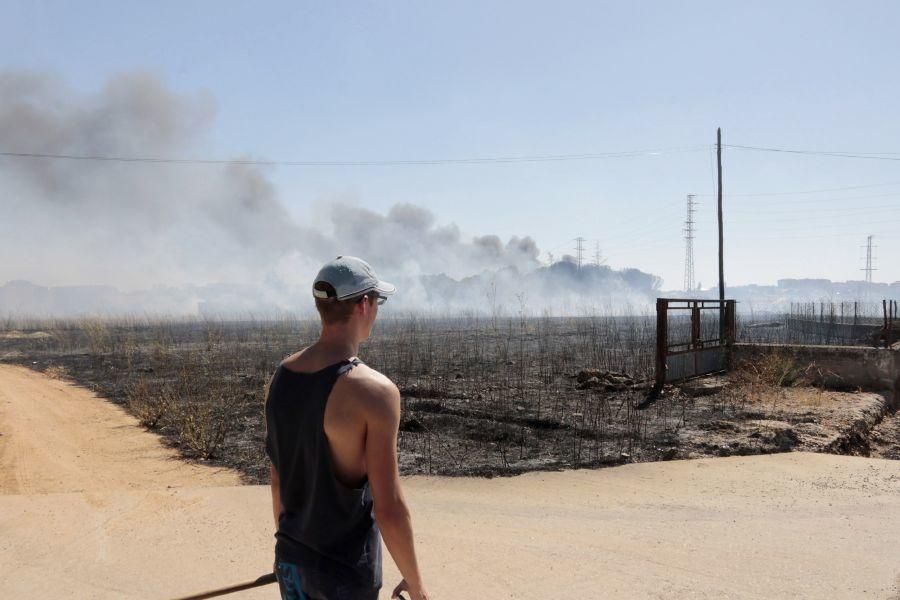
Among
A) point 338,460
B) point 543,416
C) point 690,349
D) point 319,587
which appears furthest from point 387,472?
point 690,349

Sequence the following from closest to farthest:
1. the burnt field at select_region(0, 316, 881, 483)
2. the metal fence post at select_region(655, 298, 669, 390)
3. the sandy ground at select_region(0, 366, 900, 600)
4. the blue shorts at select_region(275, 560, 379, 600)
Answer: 1. the blue shorts at select_region(275, 560, 379, 600)
2. the sandy ground at select_region(0, 366, 900, 600)
3. the burnt field at select_region(0, 316, 881, 483)
4. the metal fence post at select_region(655, 298, 669, 390)

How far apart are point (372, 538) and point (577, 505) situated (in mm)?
4812

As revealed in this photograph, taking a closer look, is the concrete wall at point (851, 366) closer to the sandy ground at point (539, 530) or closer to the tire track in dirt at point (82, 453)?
the sandy ground at point (539, 530)

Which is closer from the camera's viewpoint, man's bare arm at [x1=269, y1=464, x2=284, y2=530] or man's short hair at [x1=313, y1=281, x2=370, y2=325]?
man's short hair at [x1=313, y1=281, x2=370, y2=325]

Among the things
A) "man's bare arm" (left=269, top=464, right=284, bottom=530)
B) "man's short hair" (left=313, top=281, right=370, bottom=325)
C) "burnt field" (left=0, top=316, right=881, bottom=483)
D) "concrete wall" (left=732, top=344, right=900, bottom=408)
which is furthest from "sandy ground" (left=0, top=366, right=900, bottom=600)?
"concrete wall" (left=732, top=344, right=900, bottom=408)

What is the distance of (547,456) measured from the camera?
858 cm

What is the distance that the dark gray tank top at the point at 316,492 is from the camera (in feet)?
6.17

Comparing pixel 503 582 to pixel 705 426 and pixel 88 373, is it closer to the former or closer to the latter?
pixel 705 426

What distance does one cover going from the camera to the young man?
1.84 m

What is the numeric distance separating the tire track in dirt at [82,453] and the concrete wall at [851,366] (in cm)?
1088

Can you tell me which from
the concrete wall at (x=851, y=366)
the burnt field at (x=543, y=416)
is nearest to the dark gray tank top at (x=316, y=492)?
the burnt field at (x=543, y=416)

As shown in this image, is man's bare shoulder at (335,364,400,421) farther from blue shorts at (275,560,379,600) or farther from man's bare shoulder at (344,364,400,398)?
blue shorts at (275,560,379,600)

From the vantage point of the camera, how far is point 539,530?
223 inches

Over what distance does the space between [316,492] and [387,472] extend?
22 cm
